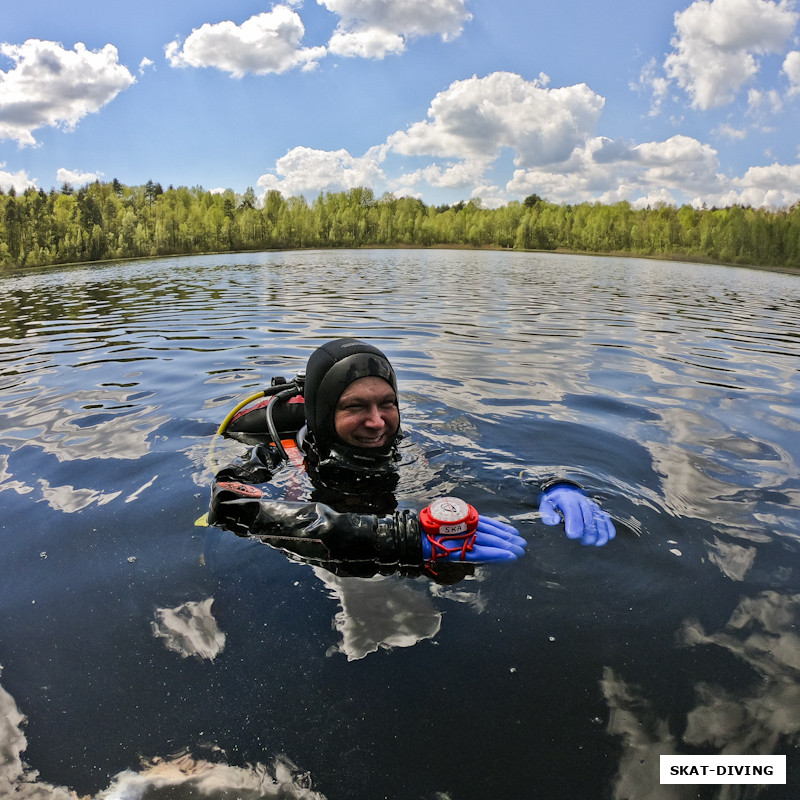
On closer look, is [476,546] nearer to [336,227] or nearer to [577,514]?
[577,514]

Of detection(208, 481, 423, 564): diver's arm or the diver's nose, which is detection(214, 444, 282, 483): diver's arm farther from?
the diver's nose

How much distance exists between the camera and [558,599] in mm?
2854

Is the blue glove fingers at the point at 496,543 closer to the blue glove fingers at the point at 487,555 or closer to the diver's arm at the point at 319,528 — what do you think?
the blue glove fingers at the point at 487,555

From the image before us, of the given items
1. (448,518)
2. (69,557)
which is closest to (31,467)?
(69,557)

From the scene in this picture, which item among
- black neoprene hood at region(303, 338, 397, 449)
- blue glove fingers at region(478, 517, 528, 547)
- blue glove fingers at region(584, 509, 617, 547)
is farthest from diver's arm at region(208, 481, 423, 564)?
blue glove fingers at region(584, 509, 617, 547)

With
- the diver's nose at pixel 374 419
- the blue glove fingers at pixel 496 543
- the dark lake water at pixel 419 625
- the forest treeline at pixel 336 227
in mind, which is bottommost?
the dark lake water at pixel 419 625

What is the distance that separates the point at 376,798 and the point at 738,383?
777cm

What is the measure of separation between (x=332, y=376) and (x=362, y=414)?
1.20ft

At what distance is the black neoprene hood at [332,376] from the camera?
4105 mm

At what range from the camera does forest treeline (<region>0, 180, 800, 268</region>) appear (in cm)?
6431

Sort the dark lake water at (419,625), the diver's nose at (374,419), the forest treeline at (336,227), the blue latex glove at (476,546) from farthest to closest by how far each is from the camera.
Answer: the forest treeline at (336,227) → the diver's nose at (374,419) → the blue latex glove at (476,546) → the dark lake water at (419,625)

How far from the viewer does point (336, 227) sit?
109750 mm

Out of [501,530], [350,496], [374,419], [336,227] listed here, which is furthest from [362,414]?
[336,227]

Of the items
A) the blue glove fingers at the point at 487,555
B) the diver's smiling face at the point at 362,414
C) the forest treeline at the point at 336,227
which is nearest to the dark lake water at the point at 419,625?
the blue glove fingers at the point at 487,555
